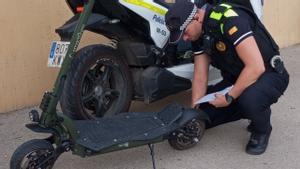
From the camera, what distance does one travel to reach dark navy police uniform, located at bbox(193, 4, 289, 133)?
3.54 m

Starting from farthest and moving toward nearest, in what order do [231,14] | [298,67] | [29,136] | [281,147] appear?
[298,67] → [29,136] → [281,147] → [231,14]

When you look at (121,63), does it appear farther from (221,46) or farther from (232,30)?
(232,30)

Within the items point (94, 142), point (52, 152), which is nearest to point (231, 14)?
point (94, 142)

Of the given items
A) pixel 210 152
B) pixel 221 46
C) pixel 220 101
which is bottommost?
pixel 210 152

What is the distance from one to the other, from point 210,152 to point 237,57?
28.6 inches

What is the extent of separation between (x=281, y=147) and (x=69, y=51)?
1.73 meters

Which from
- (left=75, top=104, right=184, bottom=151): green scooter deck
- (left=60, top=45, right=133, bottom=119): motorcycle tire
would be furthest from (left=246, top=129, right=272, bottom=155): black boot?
(left=60, top=45, right=133, bottom=119): motorcycle tire

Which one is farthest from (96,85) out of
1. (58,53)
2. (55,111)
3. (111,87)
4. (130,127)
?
(55,111)

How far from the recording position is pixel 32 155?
123 inches

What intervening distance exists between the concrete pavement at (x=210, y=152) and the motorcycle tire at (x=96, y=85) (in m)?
0.37

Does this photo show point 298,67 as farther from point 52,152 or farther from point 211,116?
point 52,152

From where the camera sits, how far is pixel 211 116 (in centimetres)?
392

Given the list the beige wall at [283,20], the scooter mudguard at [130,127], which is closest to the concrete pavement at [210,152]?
the scooter mudguard at [130,127]

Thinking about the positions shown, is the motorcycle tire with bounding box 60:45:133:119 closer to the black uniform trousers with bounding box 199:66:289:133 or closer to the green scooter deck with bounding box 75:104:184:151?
the green scooter deck with bounding box 75:104:184:151
